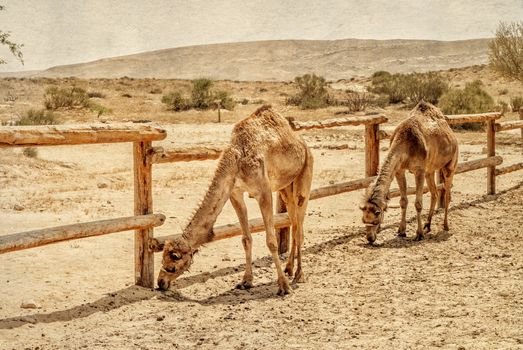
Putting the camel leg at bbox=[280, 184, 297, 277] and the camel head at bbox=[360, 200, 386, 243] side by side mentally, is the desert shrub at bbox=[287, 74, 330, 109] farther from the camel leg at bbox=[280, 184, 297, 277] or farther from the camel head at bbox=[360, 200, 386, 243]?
the camel leg at bbox=[280, 184, 297, 277]

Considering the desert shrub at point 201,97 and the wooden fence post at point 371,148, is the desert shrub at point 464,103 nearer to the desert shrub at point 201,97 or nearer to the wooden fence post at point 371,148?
the desert shrub at point 201,97

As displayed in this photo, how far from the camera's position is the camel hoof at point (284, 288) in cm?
742

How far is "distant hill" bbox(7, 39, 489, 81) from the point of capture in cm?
9431

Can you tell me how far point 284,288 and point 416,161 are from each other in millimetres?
3566

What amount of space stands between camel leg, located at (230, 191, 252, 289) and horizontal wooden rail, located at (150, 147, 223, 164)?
0.77 metres

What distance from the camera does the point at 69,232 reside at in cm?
673

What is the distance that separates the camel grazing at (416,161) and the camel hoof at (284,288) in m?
2.24

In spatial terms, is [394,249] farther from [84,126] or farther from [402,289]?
[84,126]

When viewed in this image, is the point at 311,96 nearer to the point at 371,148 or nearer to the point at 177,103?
the point at 177,103

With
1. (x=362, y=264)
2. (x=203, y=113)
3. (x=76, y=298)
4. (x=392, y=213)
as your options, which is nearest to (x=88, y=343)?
(x=76, y=298)

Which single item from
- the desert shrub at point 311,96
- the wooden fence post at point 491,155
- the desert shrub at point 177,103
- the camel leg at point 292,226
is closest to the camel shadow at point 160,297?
the camel leg at point 292,226

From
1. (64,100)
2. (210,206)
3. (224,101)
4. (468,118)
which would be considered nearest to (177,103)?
(224,101)

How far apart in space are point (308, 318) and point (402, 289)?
135 centimetres

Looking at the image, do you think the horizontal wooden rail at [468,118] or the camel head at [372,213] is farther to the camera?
the horizontal wooden rail at [468,118]
